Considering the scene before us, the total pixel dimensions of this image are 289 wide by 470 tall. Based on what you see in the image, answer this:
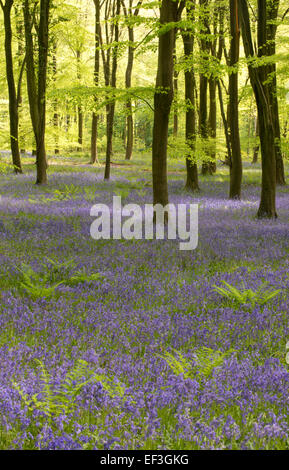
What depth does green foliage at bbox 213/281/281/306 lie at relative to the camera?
5.56m

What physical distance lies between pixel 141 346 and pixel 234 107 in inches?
517

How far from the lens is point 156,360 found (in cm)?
398

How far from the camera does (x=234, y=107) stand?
15578mm

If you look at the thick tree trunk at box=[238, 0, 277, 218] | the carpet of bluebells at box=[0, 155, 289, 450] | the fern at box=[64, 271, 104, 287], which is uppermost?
the thick tree trunk at box=[238, 0, 277, 218]

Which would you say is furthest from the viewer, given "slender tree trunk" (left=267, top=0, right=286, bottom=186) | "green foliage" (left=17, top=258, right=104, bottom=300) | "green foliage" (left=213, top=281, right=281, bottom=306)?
"slender tree trunk" (left=267, top=0, right=286, bottom=186)

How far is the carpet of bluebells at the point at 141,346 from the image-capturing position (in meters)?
2.86

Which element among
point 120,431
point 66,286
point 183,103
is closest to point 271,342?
point 120,431

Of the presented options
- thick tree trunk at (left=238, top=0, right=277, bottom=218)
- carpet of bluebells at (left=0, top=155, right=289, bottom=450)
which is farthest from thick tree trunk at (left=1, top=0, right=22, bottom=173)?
carpet of bluebells at (left=0, top=155, right=289, bottom=450)

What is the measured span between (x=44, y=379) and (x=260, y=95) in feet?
35.5

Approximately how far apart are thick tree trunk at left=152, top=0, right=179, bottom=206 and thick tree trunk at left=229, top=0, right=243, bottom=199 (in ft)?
14.4

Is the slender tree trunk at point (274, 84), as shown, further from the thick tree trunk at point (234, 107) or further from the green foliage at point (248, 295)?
the green foliage at point (248, 295)

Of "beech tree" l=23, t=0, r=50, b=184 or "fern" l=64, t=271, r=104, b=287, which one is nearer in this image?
"fern" l=64, t=271, r=104, b=287

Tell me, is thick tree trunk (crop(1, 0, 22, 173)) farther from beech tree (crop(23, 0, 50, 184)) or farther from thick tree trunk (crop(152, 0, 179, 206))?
thick tree trunk (crop(152, 0, 179, 206))

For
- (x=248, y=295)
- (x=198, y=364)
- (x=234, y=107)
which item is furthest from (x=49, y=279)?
(x=234, y=107)
